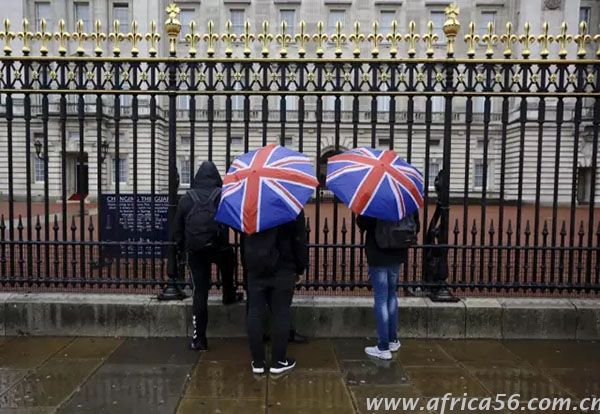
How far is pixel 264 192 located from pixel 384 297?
174 centimetres

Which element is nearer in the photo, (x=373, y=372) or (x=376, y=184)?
(x=376, y=184)

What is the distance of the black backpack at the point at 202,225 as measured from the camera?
15.6ft

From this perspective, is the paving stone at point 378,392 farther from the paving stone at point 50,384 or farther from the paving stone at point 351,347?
the paving stone at point 50,384

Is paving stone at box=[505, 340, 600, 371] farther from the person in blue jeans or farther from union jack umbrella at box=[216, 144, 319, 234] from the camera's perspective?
union jack umbrella at box=[216, 144, 319, 234]

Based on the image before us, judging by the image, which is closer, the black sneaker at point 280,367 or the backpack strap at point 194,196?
the black sneaker at point 280,367

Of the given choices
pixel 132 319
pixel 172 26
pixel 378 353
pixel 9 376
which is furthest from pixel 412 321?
pixel 172 26

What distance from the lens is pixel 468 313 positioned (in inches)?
219

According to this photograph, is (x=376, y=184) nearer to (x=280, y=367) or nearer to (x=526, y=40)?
(x=280, y=367)

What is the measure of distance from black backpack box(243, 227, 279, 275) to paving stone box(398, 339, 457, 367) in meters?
1.79

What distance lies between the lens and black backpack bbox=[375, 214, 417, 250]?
459 centimetres

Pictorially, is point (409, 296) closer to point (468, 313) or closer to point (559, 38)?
point (468, 313)

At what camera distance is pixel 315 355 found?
5.03m

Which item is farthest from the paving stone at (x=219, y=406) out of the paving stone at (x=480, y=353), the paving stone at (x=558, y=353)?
the paving stone at (x=558, y=353)

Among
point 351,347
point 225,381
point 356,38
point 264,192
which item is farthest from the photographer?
point 356,38
